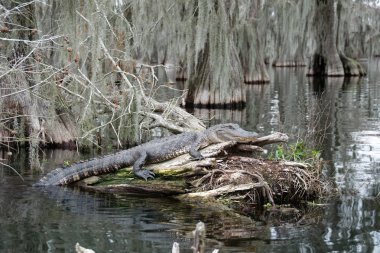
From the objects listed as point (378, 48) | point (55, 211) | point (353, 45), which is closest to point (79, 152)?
point (55, 211)

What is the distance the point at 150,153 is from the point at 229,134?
45.0 inches

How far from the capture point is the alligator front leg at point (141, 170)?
8.16m

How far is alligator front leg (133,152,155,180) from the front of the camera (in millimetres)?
8156

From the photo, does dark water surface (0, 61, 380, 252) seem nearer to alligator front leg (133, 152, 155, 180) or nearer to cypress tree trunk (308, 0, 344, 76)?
alligator front leg (133, 152, 155, 180)

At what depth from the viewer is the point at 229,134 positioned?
8406 millimetres

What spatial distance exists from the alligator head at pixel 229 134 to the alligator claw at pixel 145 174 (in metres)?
0.97

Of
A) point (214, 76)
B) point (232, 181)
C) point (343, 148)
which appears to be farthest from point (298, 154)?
point (214, 76)

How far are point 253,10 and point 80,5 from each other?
64.7ft

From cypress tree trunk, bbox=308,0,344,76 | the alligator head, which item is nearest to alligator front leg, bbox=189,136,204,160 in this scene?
the alligator head

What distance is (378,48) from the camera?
2047 inches

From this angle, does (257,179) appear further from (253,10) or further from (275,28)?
(275,28)

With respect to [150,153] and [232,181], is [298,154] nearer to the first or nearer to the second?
[232,181]

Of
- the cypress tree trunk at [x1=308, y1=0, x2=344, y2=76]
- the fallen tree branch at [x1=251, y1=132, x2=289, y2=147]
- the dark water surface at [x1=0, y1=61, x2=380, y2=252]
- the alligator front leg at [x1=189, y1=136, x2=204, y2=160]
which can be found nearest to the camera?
the dark water surface at [x1=0, y1=61, x2=380, y2=252]

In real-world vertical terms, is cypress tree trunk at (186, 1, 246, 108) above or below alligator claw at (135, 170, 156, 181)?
above
